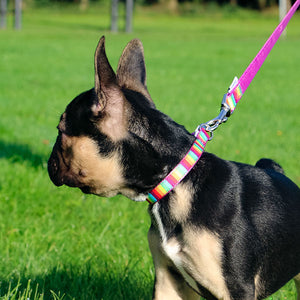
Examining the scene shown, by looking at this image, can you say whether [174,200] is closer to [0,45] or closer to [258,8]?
[0,45]

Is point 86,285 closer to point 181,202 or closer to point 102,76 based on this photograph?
A: point 181,202

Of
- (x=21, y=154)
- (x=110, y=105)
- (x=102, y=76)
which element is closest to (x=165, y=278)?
(x=110, y=105)

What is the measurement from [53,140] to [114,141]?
5.28 m

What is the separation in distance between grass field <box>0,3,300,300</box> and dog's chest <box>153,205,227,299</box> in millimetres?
852

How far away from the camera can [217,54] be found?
2456 cm

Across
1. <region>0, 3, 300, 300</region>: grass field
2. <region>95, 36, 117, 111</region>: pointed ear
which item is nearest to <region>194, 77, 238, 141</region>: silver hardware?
<region>95, 36, 117, 111</region>: pointed ear

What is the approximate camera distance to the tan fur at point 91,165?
10.2 feet

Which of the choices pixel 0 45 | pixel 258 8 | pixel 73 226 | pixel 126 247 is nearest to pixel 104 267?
pixel 126 247

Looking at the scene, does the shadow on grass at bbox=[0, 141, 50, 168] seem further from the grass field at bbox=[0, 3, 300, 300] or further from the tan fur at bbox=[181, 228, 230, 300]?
the tan fur at bbox=[181, 228, 230, 300]

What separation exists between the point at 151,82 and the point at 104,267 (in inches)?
464

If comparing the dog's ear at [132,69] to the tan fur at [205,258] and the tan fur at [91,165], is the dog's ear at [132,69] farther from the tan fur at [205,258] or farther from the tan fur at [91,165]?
the tan fur at [205,258]

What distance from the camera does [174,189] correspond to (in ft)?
10.3

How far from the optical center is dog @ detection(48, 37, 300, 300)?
3055 mm

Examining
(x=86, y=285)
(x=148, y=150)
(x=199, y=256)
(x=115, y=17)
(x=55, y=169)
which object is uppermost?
(x=148, y=150)
